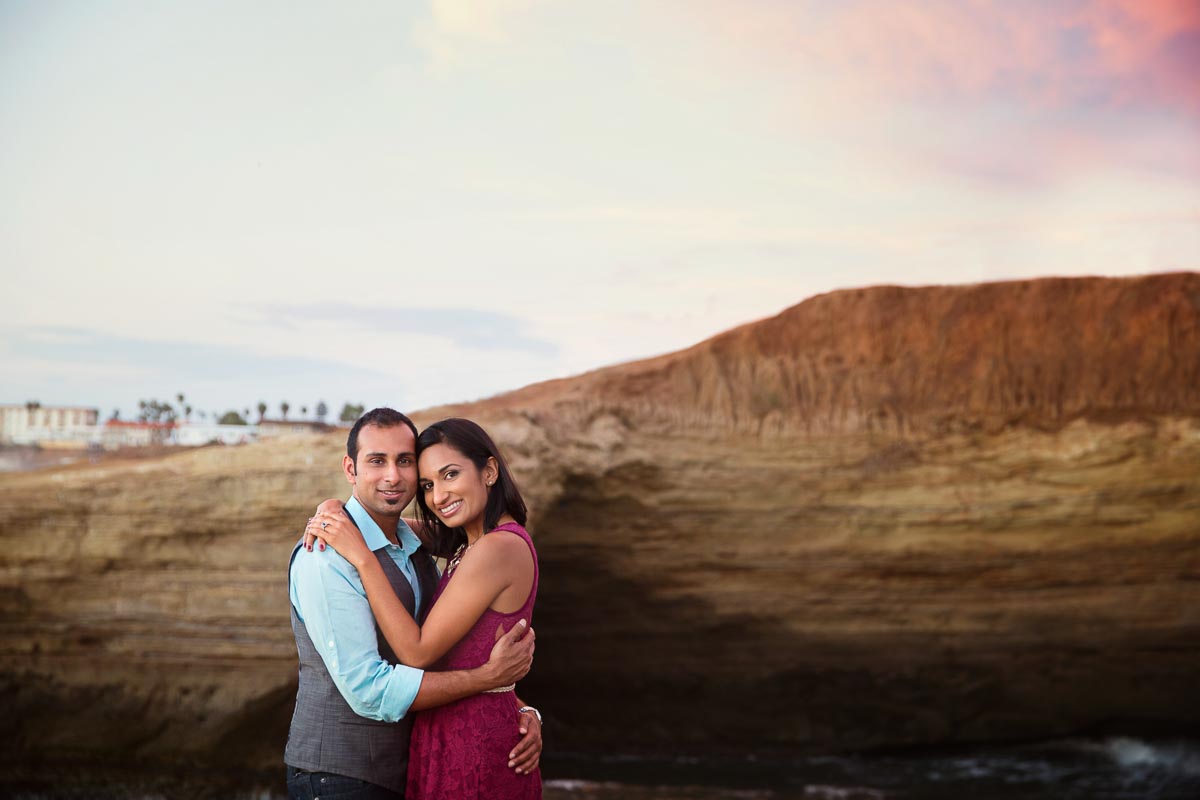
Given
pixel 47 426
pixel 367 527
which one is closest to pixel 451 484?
pixel 367 527

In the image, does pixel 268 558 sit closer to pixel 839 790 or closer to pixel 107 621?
pixel 107 621

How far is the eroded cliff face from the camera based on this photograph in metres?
6.54

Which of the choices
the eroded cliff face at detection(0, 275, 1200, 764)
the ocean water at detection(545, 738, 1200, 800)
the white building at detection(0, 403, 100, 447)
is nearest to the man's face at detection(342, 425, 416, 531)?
the eroded cliff face at detection(0, 275, 1200, 764)

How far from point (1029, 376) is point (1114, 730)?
10.5 ft

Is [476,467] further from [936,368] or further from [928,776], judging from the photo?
[928,776]

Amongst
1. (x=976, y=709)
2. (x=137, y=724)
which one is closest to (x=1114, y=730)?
(x=976, y=709)

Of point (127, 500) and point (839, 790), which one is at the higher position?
point (127, 500)

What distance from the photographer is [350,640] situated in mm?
2473

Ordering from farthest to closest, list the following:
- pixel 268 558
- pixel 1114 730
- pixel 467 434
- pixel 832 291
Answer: pixel 1114 730 → pixel 832 291 → pixel 268 558 → pixel 467 434

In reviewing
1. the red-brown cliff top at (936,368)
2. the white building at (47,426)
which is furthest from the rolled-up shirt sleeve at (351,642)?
the white building at (47,426)

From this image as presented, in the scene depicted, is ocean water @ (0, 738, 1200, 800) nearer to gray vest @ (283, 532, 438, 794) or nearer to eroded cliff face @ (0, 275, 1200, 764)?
eroded cliff face @ (0, 275, 1200, 764)

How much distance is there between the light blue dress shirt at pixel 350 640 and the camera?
246 centimetres

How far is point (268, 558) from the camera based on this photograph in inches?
256

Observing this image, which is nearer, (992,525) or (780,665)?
(992,525)
